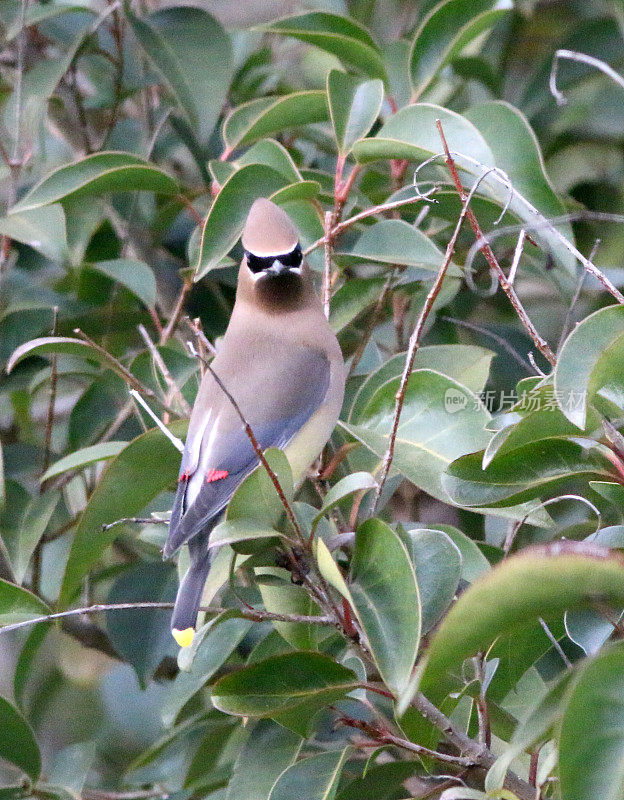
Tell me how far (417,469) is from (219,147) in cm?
143

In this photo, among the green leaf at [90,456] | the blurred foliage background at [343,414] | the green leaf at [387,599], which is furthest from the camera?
the green leaf at [90,456]

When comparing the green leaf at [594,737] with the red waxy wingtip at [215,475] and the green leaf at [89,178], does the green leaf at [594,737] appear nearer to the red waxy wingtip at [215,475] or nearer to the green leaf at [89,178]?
the red waxy wingtip at [215,475]

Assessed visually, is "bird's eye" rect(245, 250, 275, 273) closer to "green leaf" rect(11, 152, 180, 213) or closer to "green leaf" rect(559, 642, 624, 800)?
"green leaf" rect(11, 152, 180, 213)

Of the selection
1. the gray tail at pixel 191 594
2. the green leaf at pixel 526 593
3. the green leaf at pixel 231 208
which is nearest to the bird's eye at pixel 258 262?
the green leaf at pixel 231 208

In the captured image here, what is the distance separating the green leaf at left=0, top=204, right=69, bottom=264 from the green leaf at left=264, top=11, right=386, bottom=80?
649mm

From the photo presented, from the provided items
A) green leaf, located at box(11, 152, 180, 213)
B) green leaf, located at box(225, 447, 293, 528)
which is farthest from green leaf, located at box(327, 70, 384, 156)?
green leaf, located at box(225, 447, 293, 528)

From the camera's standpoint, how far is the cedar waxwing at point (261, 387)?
1.97m

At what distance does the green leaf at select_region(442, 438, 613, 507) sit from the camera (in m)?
1.54

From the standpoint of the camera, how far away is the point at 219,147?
289 centimetres

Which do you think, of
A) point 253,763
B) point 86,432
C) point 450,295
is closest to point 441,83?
point 450,295

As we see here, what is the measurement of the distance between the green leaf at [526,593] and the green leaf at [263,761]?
83cm

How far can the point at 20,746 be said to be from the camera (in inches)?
84.7

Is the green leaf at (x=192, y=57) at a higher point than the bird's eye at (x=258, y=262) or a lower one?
higher

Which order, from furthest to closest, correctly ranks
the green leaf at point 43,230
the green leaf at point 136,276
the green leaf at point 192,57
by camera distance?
the green leaf at point 192,57 → the green leaf at point 136,276 → the green leaf at point 43,230
